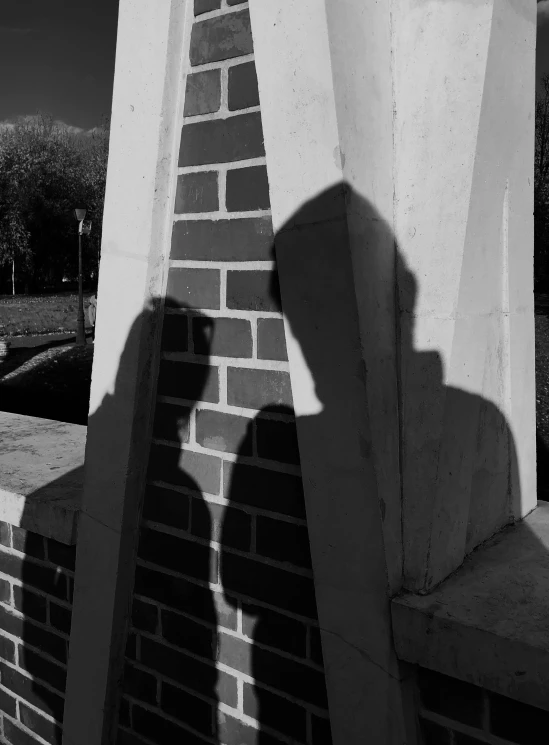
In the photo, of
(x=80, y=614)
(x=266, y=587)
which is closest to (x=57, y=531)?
(x=80, y=614)

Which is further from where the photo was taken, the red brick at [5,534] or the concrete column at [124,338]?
the red brick at [5,534]

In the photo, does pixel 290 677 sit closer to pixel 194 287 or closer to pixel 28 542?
pixel 194 287

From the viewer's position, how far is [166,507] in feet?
6.15

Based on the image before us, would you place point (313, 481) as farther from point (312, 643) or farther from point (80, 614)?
point (80, 614)

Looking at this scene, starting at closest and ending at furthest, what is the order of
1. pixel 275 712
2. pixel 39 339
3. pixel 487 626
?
pixel 487 626, pixel 275 712, pixel 39 339

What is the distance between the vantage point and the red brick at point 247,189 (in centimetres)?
158

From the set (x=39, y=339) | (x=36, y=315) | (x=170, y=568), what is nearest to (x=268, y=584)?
(x=170, y=568)

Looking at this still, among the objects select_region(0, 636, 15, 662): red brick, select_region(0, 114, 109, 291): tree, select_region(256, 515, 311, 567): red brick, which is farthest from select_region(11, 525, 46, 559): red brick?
select_region(0, 114, 109, 291): tree

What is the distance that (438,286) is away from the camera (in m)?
1.49

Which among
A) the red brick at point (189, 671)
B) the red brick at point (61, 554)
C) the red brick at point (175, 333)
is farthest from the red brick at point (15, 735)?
the red brick at point (175, 333)

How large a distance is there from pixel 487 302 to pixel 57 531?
147 cm

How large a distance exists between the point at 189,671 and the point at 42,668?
75cm

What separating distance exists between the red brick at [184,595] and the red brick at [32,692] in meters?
0.66

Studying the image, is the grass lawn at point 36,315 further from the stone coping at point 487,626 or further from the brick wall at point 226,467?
the stone coping at point 487,626
